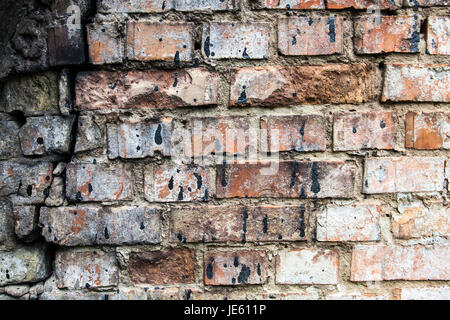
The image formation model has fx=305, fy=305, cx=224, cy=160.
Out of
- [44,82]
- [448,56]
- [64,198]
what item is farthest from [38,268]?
[448,56]

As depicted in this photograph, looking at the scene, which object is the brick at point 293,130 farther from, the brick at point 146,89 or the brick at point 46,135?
the brick at point 46,135

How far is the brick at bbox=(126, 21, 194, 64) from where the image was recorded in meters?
0.67

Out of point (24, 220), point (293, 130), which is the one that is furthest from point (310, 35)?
point (24, 220)

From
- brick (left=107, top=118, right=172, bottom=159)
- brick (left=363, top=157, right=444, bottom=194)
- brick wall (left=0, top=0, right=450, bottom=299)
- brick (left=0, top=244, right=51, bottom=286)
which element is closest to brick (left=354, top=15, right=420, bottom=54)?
brick wall (left=0, top=0, right=450, bottom=299)

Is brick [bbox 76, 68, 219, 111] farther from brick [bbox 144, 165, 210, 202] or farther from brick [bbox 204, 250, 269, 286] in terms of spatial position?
brick [bbox 204, 250, 269, 286]

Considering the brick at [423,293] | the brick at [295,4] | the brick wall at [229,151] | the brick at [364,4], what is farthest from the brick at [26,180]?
the brick at [423,293]

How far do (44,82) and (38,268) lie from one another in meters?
0.43

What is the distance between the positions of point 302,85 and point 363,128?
168 millimetres

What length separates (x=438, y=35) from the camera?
0.67m

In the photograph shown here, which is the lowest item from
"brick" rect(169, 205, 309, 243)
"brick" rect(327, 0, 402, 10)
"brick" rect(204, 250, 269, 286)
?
"brick" rect(204, 250, 269, 286)

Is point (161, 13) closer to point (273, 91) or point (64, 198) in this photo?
point (273, 91)

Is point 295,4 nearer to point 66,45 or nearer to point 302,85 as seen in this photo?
point 302,85

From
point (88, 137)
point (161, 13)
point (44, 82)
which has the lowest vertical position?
point (88, 137)

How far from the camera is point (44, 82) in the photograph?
70 cm
